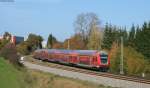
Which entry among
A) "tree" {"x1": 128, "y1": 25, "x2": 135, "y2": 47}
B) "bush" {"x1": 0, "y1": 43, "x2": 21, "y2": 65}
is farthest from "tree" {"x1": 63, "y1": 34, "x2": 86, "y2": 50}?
"bush" {"x1": 0, "y1": 43, "x2": 21, "y2": 65}

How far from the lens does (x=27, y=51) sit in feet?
529

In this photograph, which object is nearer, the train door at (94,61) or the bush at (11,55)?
the bush at (11,55)

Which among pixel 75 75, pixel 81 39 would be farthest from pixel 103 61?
pixel 81 39

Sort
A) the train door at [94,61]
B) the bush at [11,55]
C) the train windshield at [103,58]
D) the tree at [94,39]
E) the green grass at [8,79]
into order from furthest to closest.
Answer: the tree at [94,39] < the train windshield at [103,58] < the train door at [94,61] < the bush at [11,55] < the green grass at [8,79]

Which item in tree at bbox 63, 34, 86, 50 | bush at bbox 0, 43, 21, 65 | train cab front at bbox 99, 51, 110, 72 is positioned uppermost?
tree at bbox 63, 34, 86, 50

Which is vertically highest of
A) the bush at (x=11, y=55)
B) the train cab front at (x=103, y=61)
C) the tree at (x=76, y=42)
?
the tree at (x=76, y=42)

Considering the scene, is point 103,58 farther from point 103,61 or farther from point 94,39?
point 94,39

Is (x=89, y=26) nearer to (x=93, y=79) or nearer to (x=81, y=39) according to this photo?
(x=81, y=39)

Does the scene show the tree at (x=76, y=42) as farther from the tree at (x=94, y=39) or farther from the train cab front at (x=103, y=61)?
the train cab front at (x=103, y=61)

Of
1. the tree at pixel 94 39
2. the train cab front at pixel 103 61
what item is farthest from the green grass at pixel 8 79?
the tree at pixel 94 39

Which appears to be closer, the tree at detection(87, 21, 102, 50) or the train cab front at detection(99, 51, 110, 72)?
the train cab front at detection(99, 51, 110, 72)

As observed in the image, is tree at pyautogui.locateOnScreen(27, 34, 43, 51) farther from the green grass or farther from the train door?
the green grass

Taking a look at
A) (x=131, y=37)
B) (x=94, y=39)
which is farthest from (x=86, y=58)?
(x=131, y=37)

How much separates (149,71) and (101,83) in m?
61.9
